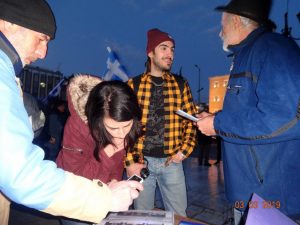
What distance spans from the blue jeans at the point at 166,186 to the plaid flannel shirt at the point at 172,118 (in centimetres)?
18

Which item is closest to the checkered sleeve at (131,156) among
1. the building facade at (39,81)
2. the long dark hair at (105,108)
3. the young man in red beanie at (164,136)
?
the young man in red beanie at (164,136)

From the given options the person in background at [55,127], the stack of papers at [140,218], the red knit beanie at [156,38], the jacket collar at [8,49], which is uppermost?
the red knit beanie at [156,38]

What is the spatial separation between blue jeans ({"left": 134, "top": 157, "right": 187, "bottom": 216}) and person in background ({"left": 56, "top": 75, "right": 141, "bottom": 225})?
36.3 inches

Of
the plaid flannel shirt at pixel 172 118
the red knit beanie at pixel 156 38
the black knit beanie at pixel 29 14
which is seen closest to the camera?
the black knit beanie at pixel 29 14

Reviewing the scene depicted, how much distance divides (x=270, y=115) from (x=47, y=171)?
1.38 metres

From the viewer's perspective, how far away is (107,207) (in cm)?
115

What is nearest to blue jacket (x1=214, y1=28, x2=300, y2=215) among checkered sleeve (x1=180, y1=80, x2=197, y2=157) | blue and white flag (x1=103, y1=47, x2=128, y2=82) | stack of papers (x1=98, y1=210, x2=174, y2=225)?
stack of papers (x1=98, y1=210, x2=174, y2=225)

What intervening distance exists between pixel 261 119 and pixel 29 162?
1.43 m

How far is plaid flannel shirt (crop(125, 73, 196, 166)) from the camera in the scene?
3.18 m

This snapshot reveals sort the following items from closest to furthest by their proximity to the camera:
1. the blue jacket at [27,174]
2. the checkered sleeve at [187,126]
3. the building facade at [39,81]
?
1. the blue jacket at [27,174]
2. the checkered sleeve at [187,126]
3. the building facade at [39,81]

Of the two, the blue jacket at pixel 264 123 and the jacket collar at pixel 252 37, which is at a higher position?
the jacket collar at pixel 252 37

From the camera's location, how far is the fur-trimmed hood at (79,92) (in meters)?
2.19

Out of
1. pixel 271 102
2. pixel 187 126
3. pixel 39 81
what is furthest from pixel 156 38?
pixel 39 81

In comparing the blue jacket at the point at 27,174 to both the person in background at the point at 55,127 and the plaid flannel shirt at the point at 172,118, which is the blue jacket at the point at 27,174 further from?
the person in background at the point at 55,127
